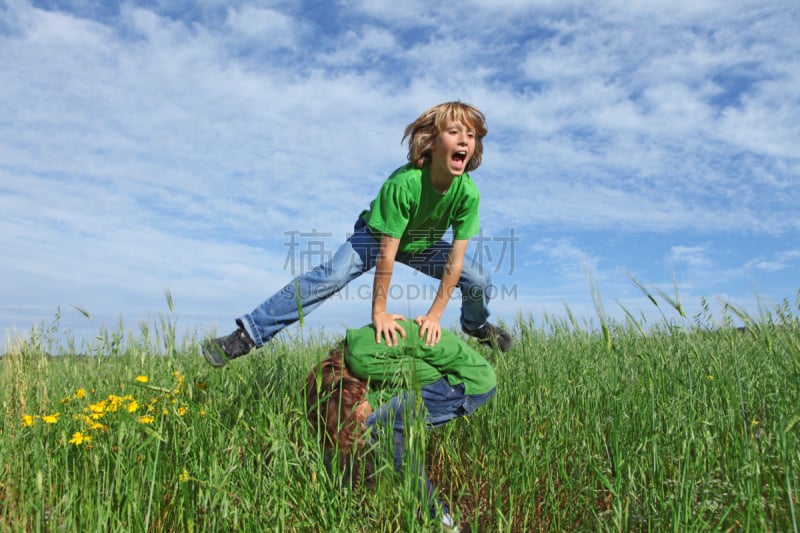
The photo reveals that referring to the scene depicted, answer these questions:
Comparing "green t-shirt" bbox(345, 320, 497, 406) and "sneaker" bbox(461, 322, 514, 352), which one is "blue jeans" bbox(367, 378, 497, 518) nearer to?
"green t-shirt" bbox(345, 320, 497, 406)

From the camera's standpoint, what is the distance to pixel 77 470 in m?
2.50

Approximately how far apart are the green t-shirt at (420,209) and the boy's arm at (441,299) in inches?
3.8

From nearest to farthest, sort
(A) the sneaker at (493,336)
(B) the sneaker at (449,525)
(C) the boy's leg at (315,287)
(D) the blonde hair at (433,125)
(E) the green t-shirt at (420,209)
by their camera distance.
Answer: (B) the sneaker at (449,525) → (E) the green t-shirt at (420,209) → (D) the blonde hair at (433,125) → (C) the boy's leg at (315,287) → (A) the sneaker at (493,336)

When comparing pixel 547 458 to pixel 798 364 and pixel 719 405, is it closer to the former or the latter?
pixel 719 405

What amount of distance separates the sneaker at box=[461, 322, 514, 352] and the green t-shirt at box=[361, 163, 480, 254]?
1.16 meters

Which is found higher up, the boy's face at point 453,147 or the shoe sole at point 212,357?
the boy's face at point 453,147

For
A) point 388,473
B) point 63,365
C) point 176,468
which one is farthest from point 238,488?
point 63,365

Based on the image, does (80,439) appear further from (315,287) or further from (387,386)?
(315,287)

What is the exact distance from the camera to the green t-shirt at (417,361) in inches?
90.0

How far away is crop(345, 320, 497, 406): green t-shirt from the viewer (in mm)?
2287

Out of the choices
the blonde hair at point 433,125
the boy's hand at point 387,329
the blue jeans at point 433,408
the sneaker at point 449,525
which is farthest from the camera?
the blonde hair at point 433,125

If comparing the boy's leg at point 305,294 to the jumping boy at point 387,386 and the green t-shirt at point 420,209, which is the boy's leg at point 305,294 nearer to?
the green t-shirt at point 420,209

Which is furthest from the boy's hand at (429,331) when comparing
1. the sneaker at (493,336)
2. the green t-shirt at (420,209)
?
the sneaker at (493,336)

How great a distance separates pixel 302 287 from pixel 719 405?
7.73 feet
